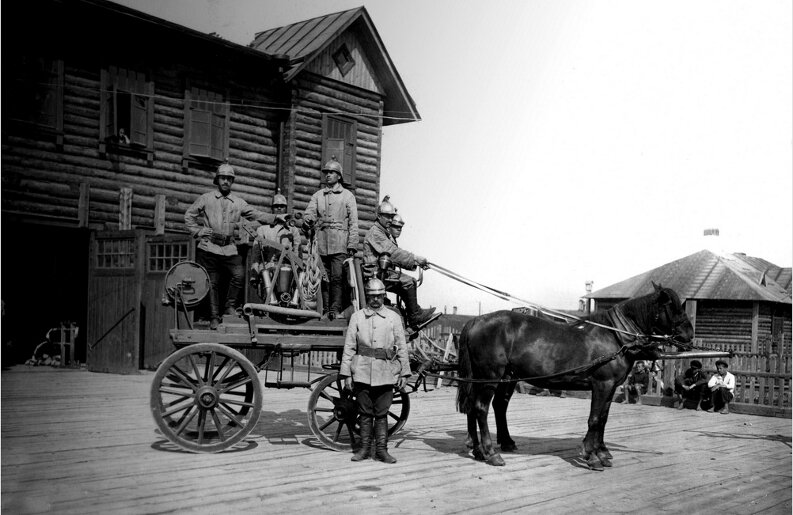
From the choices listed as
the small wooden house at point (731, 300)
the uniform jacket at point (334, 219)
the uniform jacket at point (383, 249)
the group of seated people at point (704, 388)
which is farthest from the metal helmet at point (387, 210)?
the small wooden house at point (731, 300)

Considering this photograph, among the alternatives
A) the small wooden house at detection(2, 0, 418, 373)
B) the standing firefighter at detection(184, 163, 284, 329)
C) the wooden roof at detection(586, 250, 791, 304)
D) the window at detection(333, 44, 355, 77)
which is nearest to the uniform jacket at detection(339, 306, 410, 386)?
the standing firefighter at detection(184, 163, 284, 329)

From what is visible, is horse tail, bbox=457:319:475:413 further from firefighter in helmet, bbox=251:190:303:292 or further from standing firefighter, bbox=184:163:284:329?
standing firefighter, bbox=184:163:284:329

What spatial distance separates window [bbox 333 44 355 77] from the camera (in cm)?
1939

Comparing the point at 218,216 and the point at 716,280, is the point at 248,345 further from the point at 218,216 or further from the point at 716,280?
the point at 716,280

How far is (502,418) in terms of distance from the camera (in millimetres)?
8664

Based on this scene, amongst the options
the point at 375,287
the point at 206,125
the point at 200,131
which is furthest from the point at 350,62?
the point at 375,287

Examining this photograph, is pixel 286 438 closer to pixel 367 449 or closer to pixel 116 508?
pixel 367 449

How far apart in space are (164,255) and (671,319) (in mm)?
10316

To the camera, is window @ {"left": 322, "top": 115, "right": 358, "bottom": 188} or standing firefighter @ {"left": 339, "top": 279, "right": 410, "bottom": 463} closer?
standing firefighter @ {"left": 339, "top": 279, "right": 410, "bottom": 463}

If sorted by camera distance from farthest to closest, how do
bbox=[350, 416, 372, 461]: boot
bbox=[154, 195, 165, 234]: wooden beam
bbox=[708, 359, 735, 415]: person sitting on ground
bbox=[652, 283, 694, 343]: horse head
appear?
bbox=[154, 195, 165, 234]: wooden beam
bbox=[708, 359, 735, 415]: person sitting on ground
bbox=[652, 283, 694, 343]: horse head
bbox=[350, 416, 372, 461]: boot

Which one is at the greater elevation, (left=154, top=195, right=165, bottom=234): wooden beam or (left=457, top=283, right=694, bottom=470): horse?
(left=154, top=195, right=165, bottom=234): wooden beam

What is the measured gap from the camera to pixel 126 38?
15242mm

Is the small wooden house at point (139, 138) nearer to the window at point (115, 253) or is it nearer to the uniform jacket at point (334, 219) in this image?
the window at point (115, 253)

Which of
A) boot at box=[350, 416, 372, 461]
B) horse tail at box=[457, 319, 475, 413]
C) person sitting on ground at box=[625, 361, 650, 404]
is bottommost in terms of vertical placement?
person sitting on ground at box=[625, 361, 650, 404]
